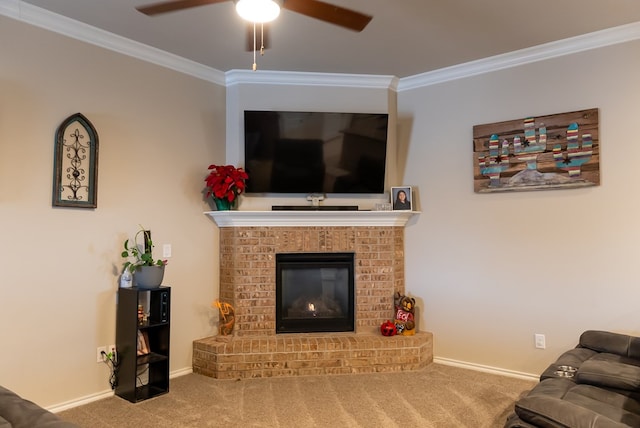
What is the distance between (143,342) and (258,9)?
8.62ft

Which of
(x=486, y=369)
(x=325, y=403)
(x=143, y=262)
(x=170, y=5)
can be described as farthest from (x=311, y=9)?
(x=486, y=369)

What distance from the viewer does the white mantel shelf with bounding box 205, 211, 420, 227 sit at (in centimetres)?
401

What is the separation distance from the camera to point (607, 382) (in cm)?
231

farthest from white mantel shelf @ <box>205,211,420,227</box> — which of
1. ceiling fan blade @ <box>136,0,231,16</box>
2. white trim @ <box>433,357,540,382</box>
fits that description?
ceiling fan blade @ <box>136,0,231,16</box>

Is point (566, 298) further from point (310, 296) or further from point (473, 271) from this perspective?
point (310, 296)

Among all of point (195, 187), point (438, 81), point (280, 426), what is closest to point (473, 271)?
point (438, 81)

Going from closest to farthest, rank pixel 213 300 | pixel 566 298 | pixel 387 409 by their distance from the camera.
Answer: pixel 387 409 < pixel 566 298 < pixel 213 300

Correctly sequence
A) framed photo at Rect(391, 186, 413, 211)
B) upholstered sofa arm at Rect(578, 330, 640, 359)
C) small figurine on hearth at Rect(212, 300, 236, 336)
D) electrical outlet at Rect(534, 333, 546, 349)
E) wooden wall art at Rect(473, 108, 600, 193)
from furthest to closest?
framed photo at Rect(391, 186, 413, 211), small figurine on hearth at Rect(212, 300, 236, 336), electrical outlet at Rect(534, 333, 546, 349), wooden wall art at Rect(473, 108, 600, 193), upholstered sofa arm at Rect(578, 330, 640, 359)

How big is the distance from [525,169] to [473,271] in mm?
983

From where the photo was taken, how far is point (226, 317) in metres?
4.01

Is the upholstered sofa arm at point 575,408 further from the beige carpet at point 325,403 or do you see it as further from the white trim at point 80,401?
the white trim at point 80,401

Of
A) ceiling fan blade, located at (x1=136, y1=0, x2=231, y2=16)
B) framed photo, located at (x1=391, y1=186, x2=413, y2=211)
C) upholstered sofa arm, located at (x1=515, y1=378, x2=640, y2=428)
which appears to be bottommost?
upholstered sofa arm, located at (x1=515, y1=378, x2=640, y2=428)

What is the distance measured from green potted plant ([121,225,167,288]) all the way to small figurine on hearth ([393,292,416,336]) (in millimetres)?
2075

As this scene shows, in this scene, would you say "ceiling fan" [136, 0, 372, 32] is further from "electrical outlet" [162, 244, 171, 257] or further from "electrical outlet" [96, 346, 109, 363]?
"electrical outlet" [96, 346, 109, 363]
